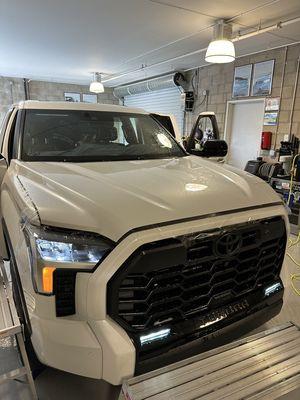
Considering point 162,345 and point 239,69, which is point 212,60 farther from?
point 162,345

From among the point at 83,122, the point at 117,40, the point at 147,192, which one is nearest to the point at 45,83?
the point at 117,40

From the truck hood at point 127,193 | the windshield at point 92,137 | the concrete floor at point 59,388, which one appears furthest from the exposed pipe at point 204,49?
the concrete floor at point 59,388

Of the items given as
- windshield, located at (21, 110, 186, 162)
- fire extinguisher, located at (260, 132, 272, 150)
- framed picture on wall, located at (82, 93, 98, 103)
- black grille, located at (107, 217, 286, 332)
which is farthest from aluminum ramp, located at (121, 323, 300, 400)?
framed picture on wall, located at (82, 93, 98, 103)

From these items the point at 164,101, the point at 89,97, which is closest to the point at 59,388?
the point at 164,101

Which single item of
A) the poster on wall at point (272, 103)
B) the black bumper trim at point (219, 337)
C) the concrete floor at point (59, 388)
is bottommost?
the concrete floor at point (59, 388)

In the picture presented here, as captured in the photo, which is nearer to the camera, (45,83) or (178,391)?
(178,391)

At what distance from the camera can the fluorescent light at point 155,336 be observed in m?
1.25

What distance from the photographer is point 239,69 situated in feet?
24.1

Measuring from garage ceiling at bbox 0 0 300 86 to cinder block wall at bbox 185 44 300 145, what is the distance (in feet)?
0.89

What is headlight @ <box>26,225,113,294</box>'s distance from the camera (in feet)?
3.85

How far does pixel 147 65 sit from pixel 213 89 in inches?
77.7

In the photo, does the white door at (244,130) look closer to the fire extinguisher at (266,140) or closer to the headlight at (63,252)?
the fire extinguisher at (266,140)

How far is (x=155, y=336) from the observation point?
1.29 meters

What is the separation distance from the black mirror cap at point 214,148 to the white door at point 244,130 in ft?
15.8
